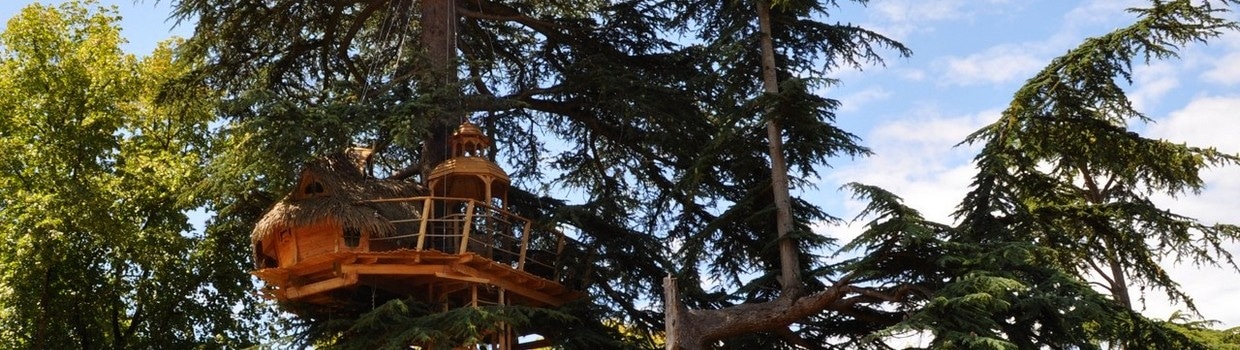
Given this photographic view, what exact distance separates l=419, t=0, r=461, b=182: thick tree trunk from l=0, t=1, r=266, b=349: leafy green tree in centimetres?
374

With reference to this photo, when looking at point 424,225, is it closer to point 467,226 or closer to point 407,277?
point 467,226

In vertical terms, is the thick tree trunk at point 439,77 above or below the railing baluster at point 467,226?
above

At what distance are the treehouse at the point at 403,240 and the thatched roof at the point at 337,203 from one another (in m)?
0.01

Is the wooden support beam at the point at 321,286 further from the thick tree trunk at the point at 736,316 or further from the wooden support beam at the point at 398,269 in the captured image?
the thick tree trunk at the point at 736,316

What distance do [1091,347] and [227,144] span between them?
12.8 m

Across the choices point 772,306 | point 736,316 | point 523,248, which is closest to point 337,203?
point 523,248

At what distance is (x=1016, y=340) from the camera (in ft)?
45.8

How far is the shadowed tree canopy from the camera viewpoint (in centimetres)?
1417

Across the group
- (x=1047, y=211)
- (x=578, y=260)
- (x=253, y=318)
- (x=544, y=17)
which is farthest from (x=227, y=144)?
(x=1047, y=211)

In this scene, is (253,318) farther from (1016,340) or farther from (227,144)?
(1016,340)

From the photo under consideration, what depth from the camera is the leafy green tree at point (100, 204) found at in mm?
19781

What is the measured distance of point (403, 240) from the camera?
15.7 metres

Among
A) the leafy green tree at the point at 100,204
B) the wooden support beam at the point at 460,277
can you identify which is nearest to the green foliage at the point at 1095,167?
the wooden support beam at the point at 460,277

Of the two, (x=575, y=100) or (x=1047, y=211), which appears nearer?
(x=1047, y=211)
